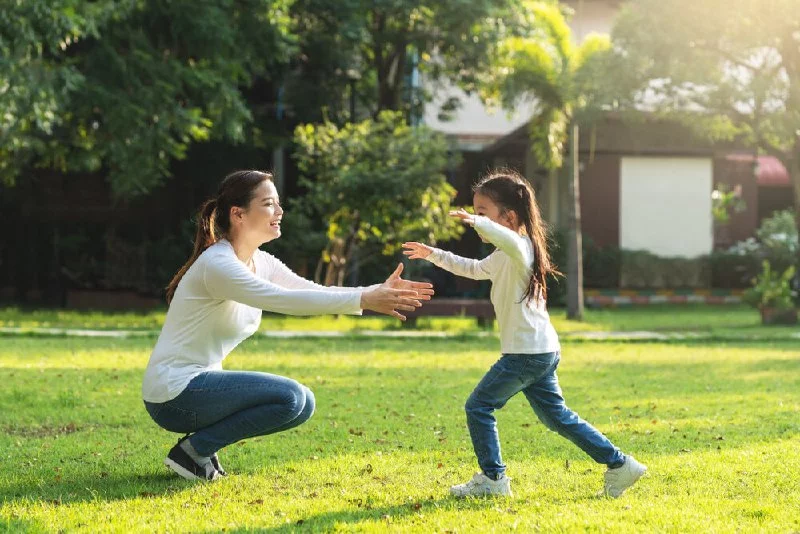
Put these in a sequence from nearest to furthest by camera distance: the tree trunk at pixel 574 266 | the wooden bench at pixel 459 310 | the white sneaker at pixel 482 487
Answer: the white sneaker at pixel 482 487 → the wooden bench at pixel 459 310 → the tree trunk at pixel 574 266

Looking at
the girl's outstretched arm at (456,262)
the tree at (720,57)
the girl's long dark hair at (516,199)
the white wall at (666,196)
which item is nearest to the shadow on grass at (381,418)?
the girl's outstretched arm at (456,262)

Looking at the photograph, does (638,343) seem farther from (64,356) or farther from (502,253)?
(502,253)

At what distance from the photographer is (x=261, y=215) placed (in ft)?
21.6

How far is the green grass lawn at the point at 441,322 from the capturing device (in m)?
21.8

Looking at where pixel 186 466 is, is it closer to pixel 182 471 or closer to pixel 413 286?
pixel 182 471

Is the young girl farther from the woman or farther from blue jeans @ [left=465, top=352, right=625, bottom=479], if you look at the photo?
the woman

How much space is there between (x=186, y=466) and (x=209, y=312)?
857 millimetres

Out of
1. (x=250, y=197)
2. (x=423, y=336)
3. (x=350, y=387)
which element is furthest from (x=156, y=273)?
(x=250, y=197)

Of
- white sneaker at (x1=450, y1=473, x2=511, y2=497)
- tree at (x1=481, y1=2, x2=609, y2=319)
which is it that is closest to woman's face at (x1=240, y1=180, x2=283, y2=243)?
white sneaker at (x1=450, y1=473, x2=511, y2=497)

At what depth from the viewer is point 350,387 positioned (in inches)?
478

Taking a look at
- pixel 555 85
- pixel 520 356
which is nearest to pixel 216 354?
pixel 520 356

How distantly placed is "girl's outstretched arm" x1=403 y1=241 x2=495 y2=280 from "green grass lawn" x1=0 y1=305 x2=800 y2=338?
47.5ft

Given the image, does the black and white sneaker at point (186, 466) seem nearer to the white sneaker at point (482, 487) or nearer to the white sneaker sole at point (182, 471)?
the white sneaker sole at point (182, 471)

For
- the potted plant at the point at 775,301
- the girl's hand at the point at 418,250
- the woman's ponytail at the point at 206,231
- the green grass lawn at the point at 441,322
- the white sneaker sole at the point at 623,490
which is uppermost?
the woman's ponytail at the point at 206,231
